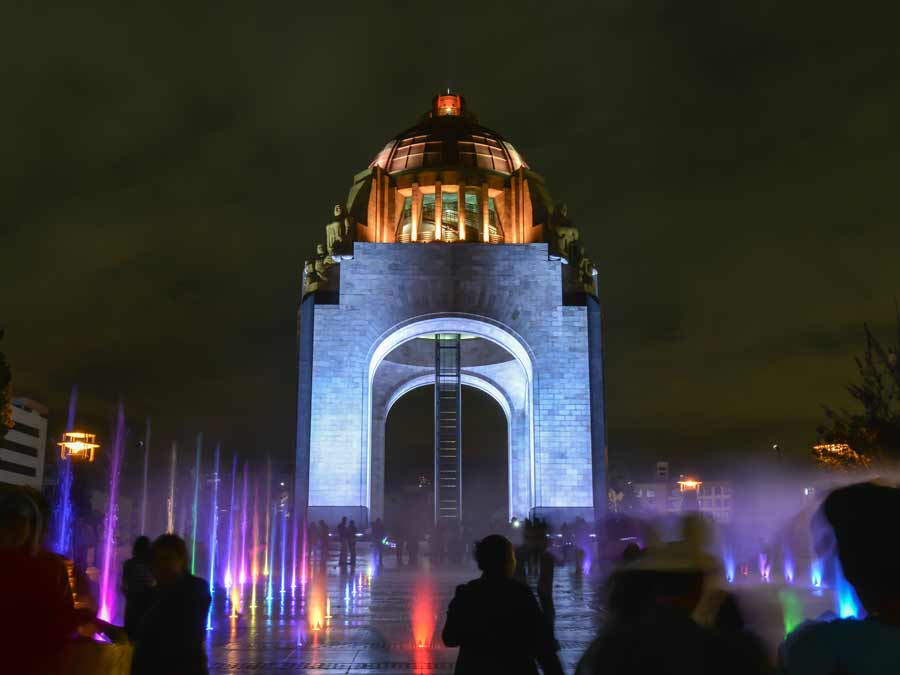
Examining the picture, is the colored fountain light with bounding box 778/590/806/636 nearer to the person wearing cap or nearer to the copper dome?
the person wearing cap

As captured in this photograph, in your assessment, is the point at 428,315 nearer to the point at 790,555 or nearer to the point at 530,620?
the point at 790,555

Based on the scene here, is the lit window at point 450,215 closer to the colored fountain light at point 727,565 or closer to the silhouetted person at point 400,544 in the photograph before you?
the silhouetted person at point 400,544

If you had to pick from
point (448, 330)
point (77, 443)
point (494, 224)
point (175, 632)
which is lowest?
point (175, 632)

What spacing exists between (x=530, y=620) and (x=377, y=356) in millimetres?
28693

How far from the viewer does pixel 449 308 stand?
3161 cm

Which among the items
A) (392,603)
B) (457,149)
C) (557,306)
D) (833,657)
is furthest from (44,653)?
(457,149)

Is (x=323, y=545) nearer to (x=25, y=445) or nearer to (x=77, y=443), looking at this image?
(x=77, y=443)

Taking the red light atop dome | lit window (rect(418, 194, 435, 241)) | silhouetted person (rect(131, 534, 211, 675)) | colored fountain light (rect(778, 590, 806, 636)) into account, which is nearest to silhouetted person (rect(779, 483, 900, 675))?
silhouetted person (rect(131, 534, 211, 675))

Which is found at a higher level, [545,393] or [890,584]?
[545,393]

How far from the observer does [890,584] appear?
214 centimetres

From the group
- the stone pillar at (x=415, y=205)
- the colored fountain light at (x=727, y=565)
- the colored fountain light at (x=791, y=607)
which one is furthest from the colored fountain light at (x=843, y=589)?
the stone pillar at (x=415, y=205)

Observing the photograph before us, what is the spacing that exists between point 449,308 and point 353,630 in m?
21.5

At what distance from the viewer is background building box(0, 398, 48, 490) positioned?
75.1 m

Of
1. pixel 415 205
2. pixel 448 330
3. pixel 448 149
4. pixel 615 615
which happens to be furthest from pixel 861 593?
pixel 448 149
